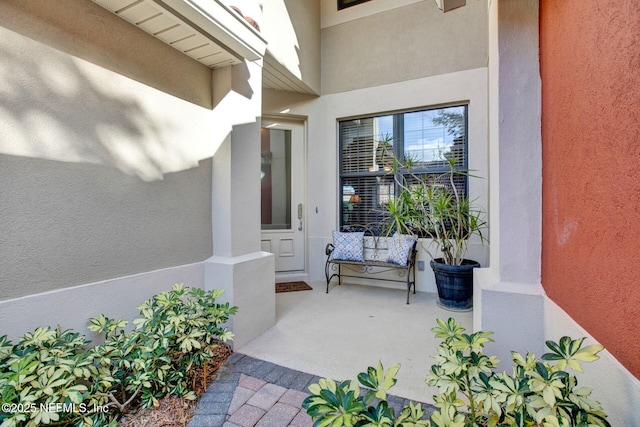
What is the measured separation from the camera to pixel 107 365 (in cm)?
163

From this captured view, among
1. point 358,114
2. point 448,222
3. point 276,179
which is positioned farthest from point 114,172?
point 448,222

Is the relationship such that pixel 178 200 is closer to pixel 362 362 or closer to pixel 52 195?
pixel 52 195

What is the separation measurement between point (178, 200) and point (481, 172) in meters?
3.60

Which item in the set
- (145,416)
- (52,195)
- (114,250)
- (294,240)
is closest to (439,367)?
(145,416)

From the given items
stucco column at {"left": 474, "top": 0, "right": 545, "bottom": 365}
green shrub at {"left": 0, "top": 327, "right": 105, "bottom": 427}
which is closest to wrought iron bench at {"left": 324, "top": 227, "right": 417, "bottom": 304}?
stucco column at {"left": 474, "top": 0, "right": 545, "bottom": 365}

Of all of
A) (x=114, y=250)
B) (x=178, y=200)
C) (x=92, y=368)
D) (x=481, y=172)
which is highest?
(x=481, y=172)

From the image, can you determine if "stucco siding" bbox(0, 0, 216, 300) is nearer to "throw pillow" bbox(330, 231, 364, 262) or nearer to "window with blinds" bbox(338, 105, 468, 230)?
"throw pillow" bbox(330, 231, 364, 262)

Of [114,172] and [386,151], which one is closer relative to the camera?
[114,172]

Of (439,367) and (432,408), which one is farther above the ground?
(439,367)

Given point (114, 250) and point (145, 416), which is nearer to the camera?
point (145, 416)

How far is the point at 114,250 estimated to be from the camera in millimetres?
1906

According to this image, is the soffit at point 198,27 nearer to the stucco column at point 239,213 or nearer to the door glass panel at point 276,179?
the stucco column at point 239,213

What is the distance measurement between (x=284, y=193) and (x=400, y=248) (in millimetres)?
2048

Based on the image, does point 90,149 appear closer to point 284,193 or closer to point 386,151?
point 284,193
